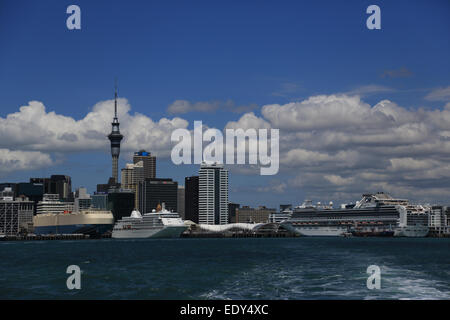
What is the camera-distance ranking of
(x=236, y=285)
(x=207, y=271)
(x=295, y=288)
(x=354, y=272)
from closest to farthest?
(x=295, y=288) → (x=236, y=285) → (x=354, y=272) → (x=207, y=271)

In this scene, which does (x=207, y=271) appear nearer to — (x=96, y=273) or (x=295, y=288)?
(x=96, y=273)

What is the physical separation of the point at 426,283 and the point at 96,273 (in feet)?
100
